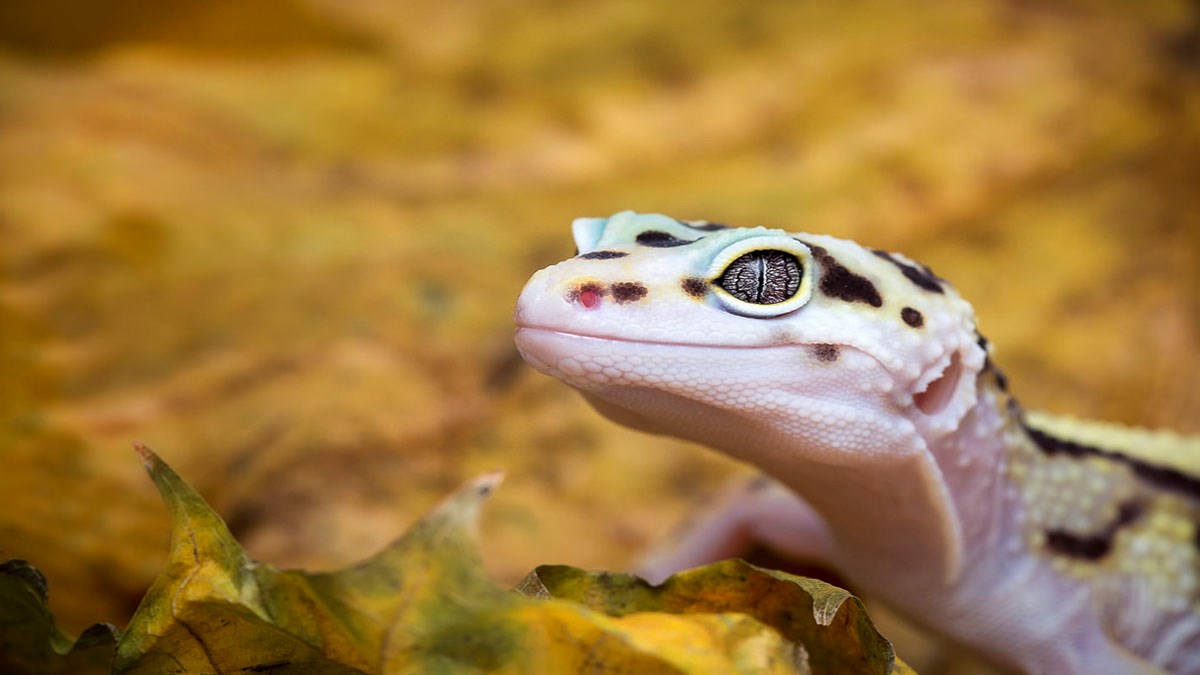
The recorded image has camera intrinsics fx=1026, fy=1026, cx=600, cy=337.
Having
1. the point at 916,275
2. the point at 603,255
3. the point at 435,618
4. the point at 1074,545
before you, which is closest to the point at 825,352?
the point at 916,275

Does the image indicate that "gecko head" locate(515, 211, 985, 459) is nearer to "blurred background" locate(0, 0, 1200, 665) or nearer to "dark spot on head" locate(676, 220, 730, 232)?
"dark spot on head" locate(676, 220, 730, 232)

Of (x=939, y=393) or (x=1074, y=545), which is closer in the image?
(x=939, y=393)

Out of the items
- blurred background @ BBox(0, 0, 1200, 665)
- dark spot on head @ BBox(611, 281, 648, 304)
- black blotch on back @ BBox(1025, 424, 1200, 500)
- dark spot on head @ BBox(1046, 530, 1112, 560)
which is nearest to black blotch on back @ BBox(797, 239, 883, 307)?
dark spot on head @ BBox(611, 281, 648, 304)

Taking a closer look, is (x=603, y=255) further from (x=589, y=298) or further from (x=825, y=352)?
(x=825, y=352)

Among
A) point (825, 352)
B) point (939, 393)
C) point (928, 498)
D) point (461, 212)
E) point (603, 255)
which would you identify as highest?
point (603, 255)

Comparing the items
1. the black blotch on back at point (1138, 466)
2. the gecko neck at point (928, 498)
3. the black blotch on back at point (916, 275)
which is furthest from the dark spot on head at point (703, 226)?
the black blotch on back at point (1138, 466)

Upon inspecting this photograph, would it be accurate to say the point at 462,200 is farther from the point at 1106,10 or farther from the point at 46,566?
the point at 1106,10

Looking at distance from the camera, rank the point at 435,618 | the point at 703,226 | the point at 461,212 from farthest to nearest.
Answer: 1. the point at 461,212
2. the point at 703,226
3. the point at 435,618

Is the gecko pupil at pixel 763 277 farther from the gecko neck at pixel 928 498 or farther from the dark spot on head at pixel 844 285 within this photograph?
the gecko neck at pixel 928 498
